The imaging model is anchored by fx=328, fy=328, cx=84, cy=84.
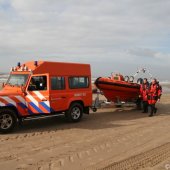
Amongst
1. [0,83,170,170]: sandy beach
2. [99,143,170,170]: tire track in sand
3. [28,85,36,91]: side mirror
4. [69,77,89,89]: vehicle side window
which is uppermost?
[69,77,89,89]: vehicle side window

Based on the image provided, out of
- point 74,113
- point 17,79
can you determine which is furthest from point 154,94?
point 17,79

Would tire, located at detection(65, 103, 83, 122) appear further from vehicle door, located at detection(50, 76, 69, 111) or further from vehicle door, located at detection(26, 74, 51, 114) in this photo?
vehicle door, located at detection(26, 74, 51, 114)

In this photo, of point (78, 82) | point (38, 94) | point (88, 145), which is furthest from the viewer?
point (78, 82)

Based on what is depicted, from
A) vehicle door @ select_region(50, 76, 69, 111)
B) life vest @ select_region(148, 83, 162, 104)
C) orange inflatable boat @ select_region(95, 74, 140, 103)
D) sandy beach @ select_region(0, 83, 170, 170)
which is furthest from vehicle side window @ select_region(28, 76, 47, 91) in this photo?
life vest @ select_region(148, 83, 162, 104)

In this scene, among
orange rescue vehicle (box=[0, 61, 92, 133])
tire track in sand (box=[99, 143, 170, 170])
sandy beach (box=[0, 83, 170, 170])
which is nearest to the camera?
tire track in sand (box=[99, 143, 170, 170])

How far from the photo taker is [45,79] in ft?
35.8

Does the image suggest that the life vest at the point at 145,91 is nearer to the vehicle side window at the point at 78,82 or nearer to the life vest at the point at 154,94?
the life vest at the point at 154,94

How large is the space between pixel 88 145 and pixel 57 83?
3.50m

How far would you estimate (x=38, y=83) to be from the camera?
35.7 ft

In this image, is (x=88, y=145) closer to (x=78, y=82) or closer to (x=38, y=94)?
(x=38, y=94)

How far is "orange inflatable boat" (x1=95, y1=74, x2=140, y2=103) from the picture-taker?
14859 millimetres

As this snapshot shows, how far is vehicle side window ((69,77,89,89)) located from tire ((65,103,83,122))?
666 mm

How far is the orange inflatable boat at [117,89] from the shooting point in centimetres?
1486

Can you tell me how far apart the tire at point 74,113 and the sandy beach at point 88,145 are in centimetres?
29
